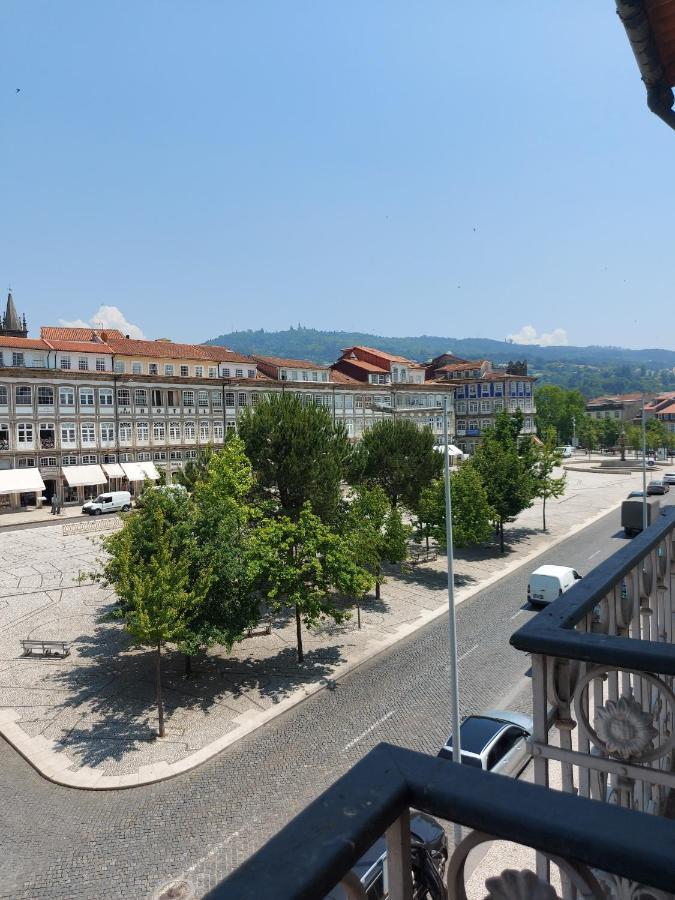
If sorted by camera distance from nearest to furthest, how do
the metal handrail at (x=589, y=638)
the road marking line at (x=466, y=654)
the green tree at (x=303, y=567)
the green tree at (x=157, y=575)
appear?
the metal handrail at (x=589, y=638) < the green tree at (x=157, y=575) < the green tree at (x=303, y=567) < the road marking line at (x=466, y=654)

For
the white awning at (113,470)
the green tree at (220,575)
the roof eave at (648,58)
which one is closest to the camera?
the roof eave at (648,58)

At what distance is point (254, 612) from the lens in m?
17.7

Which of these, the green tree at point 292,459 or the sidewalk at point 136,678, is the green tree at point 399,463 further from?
the green tree at point 292,459

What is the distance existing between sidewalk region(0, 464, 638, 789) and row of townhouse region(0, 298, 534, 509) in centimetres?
1598

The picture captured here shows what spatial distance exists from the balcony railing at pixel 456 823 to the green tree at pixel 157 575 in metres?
14.4

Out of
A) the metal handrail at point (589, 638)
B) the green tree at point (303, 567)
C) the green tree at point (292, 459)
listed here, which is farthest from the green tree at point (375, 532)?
the metal handrail at point (589, 638)

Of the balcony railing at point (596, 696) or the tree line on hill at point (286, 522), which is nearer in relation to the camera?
the balcony railing at point (596, 696)

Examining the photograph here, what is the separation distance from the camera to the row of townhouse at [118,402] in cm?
4909

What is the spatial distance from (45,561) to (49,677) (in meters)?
15.8

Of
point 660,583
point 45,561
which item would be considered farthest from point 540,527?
point 660,583

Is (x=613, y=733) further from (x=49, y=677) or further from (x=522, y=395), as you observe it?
(x=522, y=395)

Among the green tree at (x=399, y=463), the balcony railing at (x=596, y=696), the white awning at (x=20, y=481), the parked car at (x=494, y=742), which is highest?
the balcony railing at (x=596, y=696)

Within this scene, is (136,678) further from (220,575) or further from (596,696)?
(596,696)

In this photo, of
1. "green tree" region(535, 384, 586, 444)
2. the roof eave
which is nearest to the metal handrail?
the roof eave
